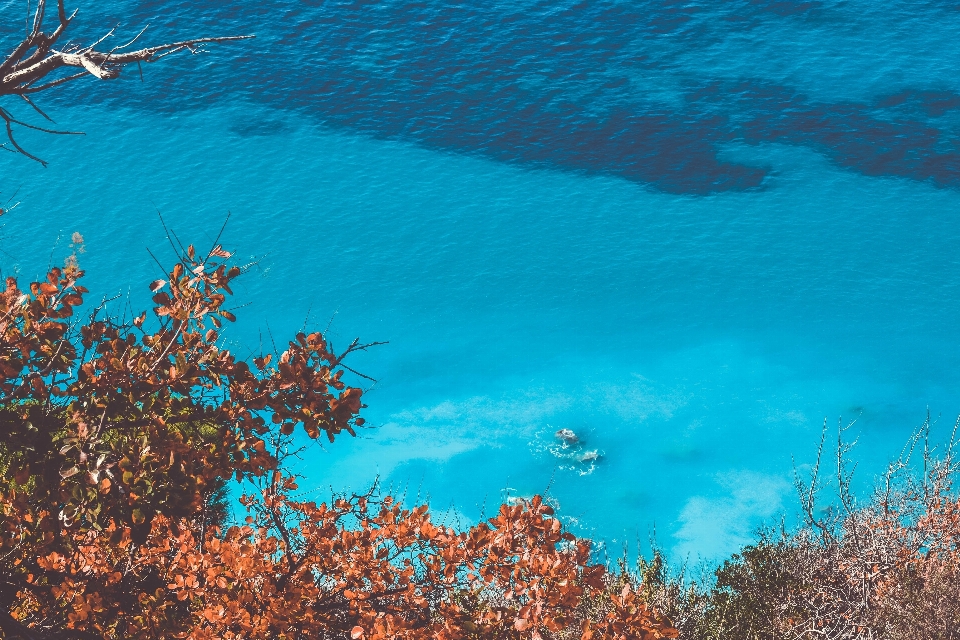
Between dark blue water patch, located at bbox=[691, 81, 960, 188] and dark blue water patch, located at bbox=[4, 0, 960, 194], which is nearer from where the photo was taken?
dark blue water patch, located at bbox=[691, 81, 960, 188]

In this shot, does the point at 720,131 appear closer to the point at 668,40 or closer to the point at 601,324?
the point at 668,40

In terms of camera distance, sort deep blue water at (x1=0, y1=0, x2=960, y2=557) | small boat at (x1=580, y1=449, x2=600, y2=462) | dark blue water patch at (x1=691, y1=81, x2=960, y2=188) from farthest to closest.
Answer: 1. dark blue water patch at (x1=691, y1=81, x2=960, y2=188)
2. deep blue water at (x1=0, y1=0, x2=960, y2=557)
3. small boat at (x1=580, y1=449, x2=600, y2=462)

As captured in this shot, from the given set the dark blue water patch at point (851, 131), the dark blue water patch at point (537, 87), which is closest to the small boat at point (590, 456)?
the dark blue water patch at point (537, 87)

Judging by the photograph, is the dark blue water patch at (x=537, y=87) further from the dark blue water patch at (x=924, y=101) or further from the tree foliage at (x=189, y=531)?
the tree foliage at (x=189, y=531)

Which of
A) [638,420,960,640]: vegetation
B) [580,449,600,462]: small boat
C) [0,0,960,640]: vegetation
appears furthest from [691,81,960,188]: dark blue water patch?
[0,0,960,640]: vegetation

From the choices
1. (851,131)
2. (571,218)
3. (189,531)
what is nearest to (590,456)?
(571,218)

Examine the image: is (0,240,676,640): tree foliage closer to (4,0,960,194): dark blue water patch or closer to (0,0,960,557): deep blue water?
(0,0,960,557): deep blue water

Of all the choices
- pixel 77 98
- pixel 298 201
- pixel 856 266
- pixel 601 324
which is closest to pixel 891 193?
pixel 856 266
